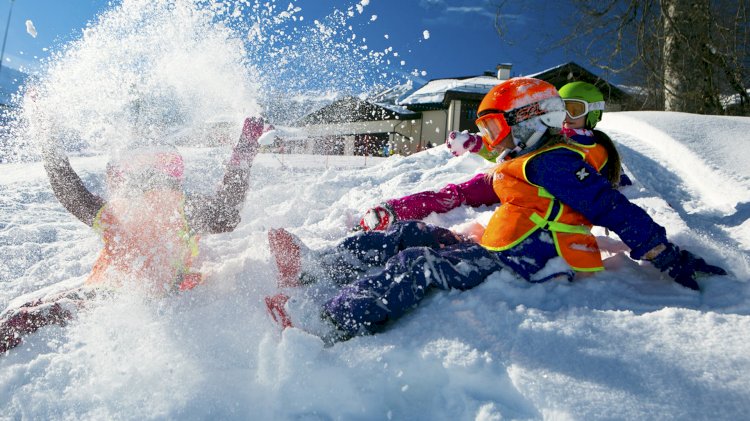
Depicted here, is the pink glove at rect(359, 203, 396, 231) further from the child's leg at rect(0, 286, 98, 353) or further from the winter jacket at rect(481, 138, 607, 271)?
the child's leg at rect(0, 286, 98, 353)

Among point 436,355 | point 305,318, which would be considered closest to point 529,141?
point 436,355

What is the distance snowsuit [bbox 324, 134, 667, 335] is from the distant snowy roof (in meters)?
23.2

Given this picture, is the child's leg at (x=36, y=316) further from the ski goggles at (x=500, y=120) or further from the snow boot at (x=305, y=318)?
the ski goggles at (x=500, y=120)

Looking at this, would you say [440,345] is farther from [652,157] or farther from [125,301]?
[652,157]

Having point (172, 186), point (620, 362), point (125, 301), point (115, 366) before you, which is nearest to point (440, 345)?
point (620, 362)

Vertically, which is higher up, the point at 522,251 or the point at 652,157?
the point at 652,157

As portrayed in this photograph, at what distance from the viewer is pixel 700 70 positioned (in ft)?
25.1

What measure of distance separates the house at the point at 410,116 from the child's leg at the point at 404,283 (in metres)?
21.5

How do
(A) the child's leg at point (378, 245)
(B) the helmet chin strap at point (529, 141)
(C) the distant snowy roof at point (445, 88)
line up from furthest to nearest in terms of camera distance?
1. (C) the distant snowy roof at point (445, 88)
2. (A) the child's leg at point (378, 245)
3. (B) the helmet chin strap at point (529, 141)

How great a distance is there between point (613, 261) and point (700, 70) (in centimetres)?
698

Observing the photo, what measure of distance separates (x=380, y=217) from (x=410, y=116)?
84.9ft

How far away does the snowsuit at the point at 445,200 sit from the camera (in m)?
3.43

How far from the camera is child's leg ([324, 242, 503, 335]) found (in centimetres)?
198

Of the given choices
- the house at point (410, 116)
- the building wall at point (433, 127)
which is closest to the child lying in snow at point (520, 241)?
the house at point (410, 116)
